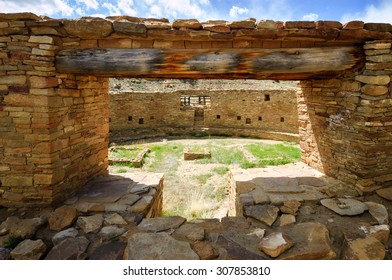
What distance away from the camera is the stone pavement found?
8.07 ft

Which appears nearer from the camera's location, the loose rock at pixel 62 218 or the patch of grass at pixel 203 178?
the loose rock at pixel 62 218

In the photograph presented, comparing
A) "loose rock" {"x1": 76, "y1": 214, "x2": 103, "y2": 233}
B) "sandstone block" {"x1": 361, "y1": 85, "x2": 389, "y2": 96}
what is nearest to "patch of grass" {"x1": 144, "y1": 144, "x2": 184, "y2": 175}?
"loose rock" {"x1": 76, "y1": 214, "x2": 103, "y2": 233}

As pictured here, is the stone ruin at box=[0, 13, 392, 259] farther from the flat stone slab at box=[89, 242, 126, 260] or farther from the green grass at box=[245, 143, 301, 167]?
the green grass at box=[245, 143, 301, 167]

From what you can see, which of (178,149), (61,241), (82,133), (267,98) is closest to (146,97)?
(178,149)

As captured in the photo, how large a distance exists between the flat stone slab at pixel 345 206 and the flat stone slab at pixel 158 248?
2133 mm

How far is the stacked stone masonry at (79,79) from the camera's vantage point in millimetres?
3266

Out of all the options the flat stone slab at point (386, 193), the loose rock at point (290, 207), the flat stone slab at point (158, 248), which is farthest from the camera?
the flat stone slab at point (386, 193)

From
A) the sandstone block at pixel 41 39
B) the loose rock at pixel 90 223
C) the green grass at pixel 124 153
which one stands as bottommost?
the green grass at pixel 124 153

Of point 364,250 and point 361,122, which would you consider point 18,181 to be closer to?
point 364,250

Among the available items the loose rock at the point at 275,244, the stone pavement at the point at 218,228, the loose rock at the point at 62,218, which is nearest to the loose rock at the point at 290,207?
the stone pavement at the point at 218,228

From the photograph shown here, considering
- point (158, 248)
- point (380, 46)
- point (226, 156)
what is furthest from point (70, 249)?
point (226, 156)

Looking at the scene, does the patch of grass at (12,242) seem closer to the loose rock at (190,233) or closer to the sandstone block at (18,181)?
the sandstone block at (18,181)

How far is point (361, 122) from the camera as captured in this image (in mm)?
3631

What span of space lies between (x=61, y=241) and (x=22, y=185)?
1327 mm
